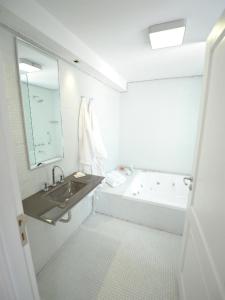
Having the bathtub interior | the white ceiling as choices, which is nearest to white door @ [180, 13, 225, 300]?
the white ceiling

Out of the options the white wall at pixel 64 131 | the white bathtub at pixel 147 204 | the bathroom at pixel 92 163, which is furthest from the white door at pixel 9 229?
the white bathtub at pixel 147 204

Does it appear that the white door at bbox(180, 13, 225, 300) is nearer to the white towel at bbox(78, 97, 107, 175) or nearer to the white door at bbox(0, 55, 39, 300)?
the white door at bbox(0, 55, 39, 300)

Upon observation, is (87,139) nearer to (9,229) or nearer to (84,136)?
(84,136)

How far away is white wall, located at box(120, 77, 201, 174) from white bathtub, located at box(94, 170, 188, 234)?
562 mm

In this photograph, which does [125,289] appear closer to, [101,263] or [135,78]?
[101,263]

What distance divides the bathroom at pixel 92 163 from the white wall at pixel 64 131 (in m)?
0.01

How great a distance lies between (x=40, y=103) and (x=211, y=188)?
5.42 feet

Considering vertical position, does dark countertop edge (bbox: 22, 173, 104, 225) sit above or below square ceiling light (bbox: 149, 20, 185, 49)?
below

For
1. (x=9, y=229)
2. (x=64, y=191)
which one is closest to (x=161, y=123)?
(x=64, y=191)

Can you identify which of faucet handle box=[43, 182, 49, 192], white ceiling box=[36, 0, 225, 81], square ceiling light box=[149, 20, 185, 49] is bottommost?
faucet handle box=[43, 182, 49, 192]

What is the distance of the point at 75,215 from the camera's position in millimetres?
2145

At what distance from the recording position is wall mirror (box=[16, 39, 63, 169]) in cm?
134

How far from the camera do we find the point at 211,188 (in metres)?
0.80

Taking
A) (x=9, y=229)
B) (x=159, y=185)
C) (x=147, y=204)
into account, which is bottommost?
(x=159, y=185)
